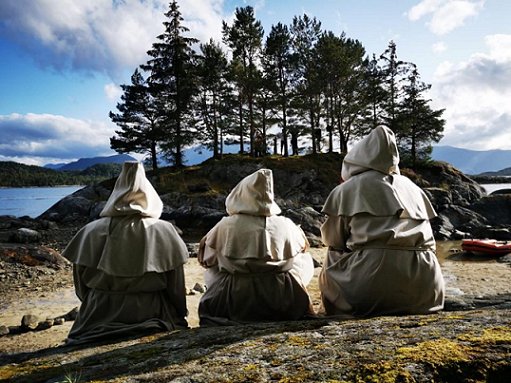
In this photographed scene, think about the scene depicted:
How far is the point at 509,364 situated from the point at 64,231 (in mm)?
24448

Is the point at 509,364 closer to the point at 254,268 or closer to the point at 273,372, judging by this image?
the point at 273,372

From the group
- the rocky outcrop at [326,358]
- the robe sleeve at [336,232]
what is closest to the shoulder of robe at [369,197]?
the robe sleeve at [336,232]

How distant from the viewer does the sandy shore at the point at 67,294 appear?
6531 mm

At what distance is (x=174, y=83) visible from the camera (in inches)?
1372

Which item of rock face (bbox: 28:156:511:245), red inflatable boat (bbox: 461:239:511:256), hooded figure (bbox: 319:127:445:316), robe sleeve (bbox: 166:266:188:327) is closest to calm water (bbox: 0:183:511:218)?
rock face (bbox: 28:156:511:245)

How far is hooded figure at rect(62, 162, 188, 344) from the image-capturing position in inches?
183

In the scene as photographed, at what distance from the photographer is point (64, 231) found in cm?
2277

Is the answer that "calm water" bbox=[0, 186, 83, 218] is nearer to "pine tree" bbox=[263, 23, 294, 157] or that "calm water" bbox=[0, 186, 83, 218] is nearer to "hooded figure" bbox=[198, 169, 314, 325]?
"pine tree" bbox=[263, 23, 294, 157]

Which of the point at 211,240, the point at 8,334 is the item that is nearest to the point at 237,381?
the point at 211,240

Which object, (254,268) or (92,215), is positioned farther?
(92,215)

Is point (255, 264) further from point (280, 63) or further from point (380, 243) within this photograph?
point (280, 63)

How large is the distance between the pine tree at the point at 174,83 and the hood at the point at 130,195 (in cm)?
2932

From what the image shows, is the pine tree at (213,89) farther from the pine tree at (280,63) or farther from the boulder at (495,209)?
the boulder at (495,209)

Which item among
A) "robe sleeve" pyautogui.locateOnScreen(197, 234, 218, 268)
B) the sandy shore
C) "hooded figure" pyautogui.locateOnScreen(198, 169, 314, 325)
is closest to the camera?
"hooded figure" pyautogui.locateOnScreen(198, 169, 314, 325)
